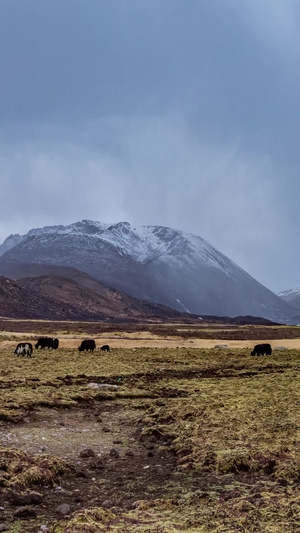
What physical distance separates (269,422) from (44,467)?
6540 mm

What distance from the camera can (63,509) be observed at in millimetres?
7562

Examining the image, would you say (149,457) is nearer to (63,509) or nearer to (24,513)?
(63,509)

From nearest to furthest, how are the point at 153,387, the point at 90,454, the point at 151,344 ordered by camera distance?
the point at 90,454
the point at 153,387
the point at 151,344

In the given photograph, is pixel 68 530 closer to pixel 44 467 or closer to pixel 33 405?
pixel 44 467

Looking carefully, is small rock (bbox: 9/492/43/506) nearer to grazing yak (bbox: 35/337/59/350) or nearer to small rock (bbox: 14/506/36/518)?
small rock (bbox: 14/506/36/518)

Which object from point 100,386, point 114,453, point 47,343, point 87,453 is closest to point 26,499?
point 87,453

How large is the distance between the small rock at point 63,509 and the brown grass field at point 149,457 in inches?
0.8

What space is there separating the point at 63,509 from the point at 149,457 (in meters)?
3.88

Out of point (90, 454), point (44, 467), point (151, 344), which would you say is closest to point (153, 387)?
point (90, 454)

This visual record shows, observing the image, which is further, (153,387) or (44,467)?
(153,387)

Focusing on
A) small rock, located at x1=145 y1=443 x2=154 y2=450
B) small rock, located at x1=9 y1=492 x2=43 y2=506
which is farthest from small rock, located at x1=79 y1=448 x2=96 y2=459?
small rock, located at x1=9 y1=492 x2=43 y2=506

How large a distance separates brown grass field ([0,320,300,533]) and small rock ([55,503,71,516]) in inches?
0.8

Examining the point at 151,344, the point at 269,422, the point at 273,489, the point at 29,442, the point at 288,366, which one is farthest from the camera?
the point at 151,344

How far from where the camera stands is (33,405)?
644 inches
